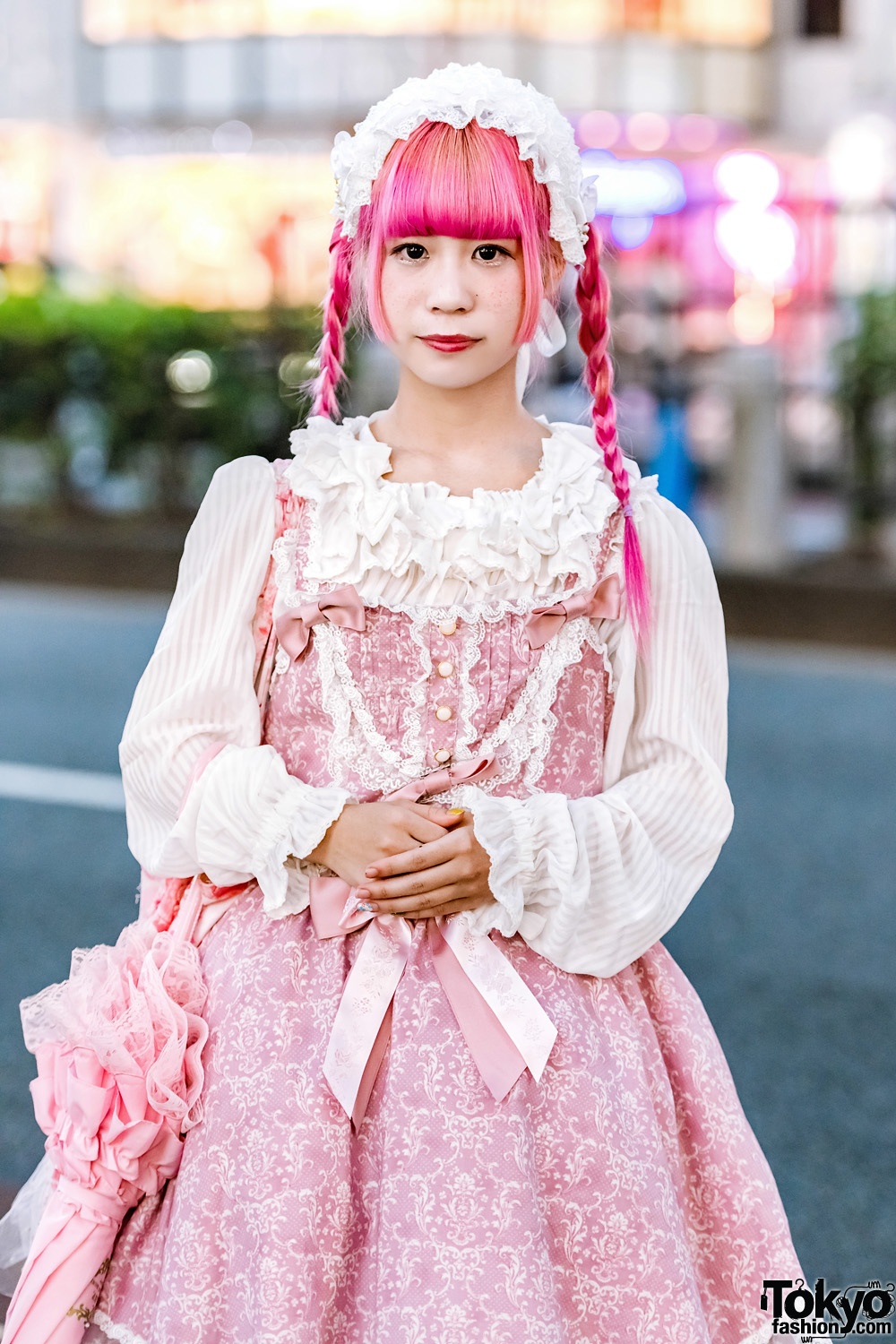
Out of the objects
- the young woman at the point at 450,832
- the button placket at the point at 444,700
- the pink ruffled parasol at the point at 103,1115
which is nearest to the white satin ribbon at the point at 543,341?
the young woman at the point at 450,832

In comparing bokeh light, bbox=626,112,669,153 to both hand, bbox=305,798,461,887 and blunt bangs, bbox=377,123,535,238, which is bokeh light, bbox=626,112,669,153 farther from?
hand, bbox=305,798,461,887

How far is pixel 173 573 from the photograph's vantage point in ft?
30.8

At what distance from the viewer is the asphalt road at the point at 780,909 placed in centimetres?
327

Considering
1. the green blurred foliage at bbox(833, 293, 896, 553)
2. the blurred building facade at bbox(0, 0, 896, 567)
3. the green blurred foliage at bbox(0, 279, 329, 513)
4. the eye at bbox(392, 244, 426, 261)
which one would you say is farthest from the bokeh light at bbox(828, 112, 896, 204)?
the eye at bbox(392, 244, 426, 261)

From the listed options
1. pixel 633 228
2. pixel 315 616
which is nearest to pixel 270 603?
pixel 315 616

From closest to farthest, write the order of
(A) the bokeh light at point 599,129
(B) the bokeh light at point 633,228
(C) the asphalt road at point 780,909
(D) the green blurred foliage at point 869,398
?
(C) the asphalt road at point 780,909, (D) the green blurred foliage at point 869,398, (B) the bokeh light at point 633,228, (A) the bokeh light at point 599,129

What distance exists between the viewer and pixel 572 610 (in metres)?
1.97

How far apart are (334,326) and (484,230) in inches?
11.9

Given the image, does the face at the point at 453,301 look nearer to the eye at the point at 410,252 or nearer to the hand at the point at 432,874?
the eye at the point at 410,252

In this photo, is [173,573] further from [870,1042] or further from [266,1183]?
[266,1183]

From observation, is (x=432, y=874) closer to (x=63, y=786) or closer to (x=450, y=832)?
(x=450, y=832)

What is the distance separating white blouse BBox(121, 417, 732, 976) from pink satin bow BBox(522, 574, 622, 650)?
0.07 feet

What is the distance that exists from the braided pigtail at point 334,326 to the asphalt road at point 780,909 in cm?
148

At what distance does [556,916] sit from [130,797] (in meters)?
0.58
